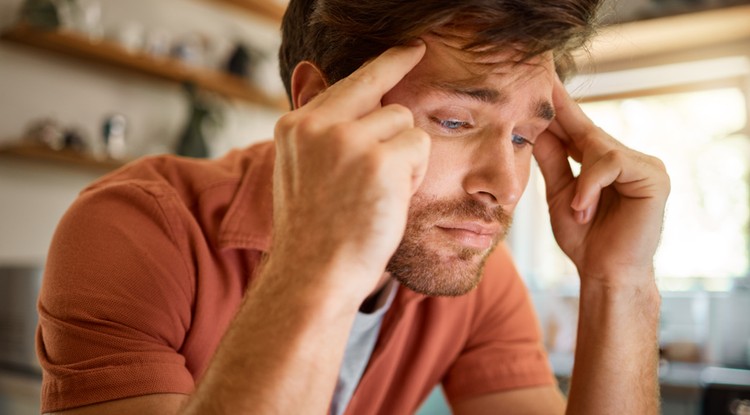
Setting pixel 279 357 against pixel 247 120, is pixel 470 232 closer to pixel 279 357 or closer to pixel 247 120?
pixel 279 357

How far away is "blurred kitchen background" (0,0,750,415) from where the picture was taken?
8.96 feet

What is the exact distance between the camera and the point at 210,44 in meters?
3.53

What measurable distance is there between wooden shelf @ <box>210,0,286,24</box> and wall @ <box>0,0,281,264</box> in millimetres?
88

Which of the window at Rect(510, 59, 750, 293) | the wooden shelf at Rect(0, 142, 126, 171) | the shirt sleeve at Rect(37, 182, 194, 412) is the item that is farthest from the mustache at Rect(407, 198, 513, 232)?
the window at Rect(510, 59, 750, 293)

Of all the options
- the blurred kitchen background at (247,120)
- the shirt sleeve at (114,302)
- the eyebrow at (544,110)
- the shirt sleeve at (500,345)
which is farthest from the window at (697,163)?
the shirt sleeve at (114,302)

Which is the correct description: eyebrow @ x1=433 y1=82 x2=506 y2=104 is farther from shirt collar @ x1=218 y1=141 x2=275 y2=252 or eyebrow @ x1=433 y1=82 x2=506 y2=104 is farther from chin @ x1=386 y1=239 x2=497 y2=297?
shirt collar @ x1=218 y1=141 x2=275 y2=252

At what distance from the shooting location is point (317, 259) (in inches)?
28.9

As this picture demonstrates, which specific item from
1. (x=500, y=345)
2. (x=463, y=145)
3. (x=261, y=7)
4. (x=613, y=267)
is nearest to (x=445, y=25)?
(x=463, y=145)

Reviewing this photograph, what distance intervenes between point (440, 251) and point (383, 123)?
1.06ft

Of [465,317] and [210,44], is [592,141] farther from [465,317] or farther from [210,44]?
[210,44]

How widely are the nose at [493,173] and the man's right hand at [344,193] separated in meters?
0.22

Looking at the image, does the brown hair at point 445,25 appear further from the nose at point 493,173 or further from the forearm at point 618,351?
the forearm at point 618,351

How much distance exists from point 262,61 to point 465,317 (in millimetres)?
2682

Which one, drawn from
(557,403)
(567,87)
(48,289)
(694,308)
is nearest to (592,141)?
(567,87)
